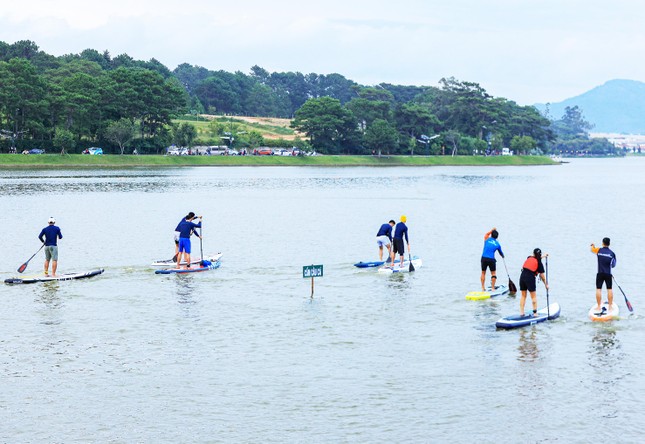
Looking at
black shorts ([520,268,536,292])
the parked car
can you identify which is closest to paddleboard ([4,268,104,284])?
black shorts ([520,268,536,292])

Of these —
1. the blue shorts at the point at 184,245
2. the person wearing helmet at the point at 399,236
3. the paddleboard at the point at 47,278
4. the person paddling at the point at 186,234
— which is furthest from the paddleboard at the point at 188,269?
the person wearing helmet at the point at 399,236

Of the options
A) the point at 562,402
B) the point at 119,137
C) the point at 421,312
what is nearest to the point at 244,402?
the point at 562,402

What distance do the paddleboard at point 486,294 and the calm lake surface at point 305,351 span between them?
38 cm

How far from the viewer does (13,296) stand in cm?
3653

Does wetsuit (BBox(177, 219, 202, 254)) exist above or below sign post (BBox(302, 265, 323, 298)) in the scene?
above

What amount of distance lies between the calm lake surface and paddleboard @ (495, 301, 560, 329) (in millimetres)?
331

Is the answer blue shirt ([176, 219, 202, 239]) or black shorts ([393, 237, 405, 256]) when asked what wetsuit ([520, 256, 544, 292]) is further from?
blue shirt ([176, 219, 202, 239])

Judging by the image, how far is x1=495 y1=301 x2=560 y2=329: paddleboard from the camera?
99.9 ft

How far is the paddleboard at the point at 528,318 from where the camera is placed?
99.9ft

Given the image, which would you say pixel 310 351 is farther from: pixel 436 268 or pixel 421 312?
pixel 436 268

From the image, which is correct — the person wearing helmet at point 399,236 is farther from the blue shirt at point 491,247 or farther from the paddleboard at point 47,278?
the paddleboard at point 47,278

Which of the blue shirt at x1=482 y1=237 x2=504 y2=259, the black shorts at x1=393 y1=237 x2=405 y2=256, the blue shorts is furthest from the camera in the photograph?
the blue shorts

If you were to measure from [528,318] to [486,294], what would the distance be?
549 centimetres

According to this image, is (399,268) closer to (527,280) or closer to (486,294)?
(486,294)
